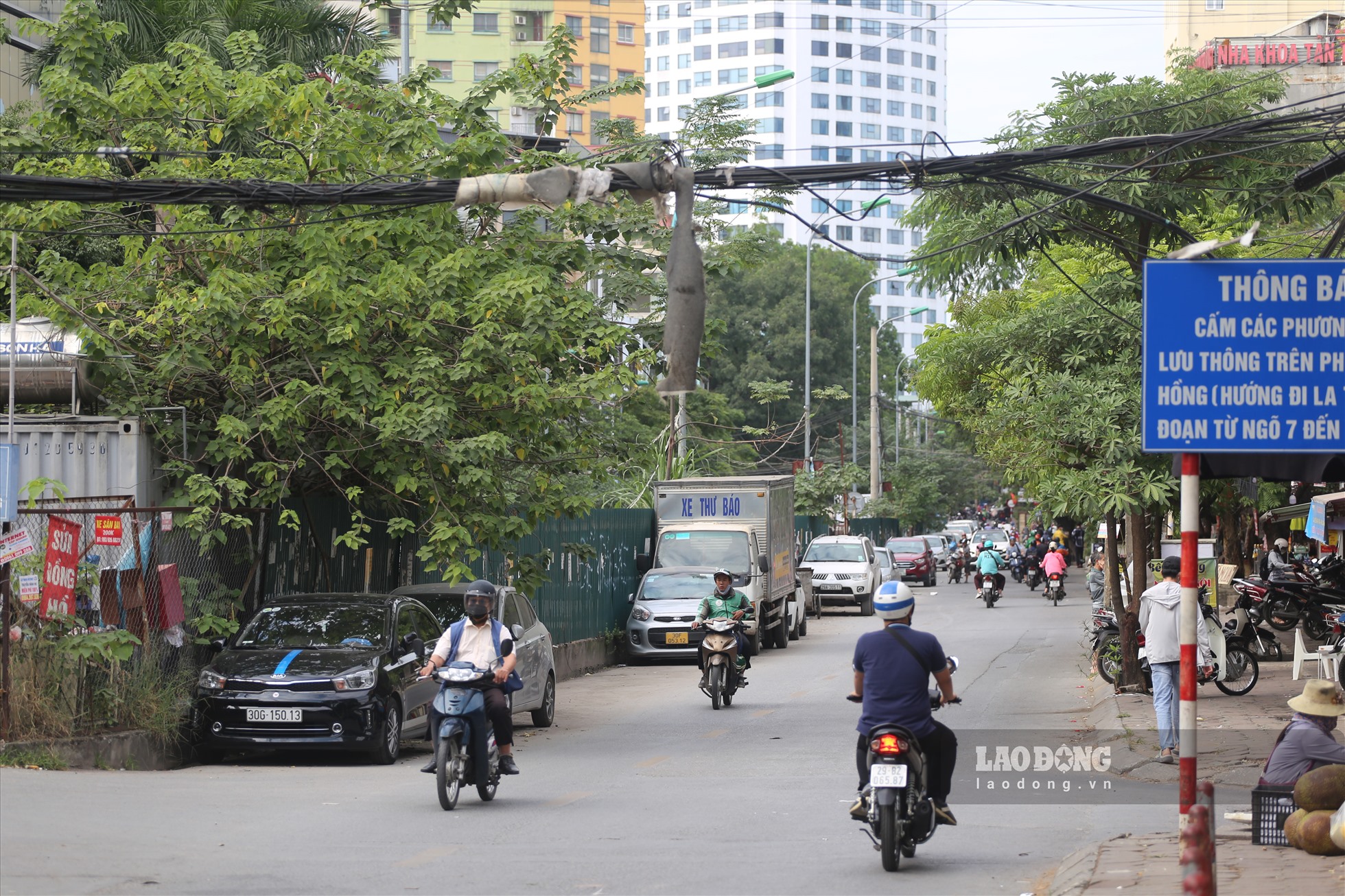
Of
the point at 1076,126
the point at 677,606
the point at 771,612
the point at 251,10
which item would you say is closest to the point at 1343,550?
the point at 771,612

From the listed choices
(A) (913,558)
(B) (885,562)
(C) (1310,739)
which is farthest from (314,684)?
(A) (913,558)

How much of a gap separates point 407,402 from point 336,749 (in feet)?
11.3

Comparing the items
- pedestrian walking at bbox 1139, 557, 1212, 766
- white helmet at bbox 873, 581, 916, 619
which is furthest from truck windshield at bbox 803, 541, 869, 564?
white helmet at bbox 873, 581, 916, 619

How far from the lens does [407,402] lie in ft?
50.1

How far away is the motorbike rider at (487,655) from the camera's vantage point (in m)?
12.0

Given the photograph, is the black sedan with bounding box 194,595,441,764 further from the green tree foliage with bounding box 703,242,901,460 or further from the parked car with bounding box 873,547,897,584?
the green tree foliage with bounding box 703,242,901,460

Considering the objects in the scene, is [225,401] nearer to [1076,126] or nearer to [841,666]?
[1076,126]

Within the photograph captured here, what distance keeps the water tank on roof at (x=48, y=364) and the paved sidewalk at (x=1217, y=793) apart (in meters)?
10.8

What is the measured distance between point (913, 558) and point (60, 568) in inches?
1747

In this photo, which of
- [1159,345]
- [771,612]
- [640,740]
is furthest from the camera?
[771,612]

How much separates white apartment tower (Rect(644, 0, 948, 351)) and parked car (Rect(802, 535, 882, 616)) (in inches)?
3816

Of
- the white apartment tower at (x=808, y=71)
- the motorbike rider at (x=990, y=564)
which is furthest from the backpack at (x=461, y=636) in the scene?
the white apartment tower at (x=808, y=71)

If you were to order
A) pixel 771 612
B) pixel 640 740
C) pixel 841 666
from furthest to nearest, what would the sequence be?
pixel 771 612, pixel 841 666, pixel 640 740

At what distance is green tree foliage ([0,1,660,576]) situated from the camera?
598 inches
